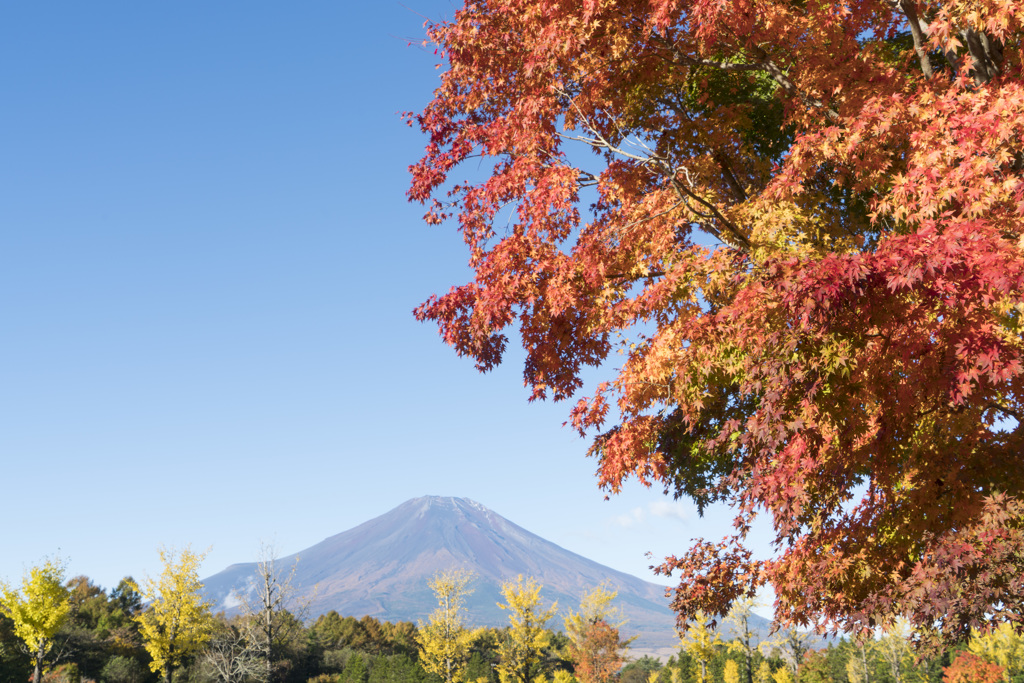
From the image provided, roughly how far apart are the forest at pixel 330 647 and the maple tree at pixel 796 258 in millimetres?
17480

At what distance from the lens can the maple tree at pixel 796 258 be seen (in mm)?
5129

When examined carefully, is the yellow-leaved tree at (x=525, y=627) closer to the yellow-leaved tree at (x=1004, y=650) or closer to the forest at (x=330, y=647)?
the forest at (x=330, y=647)

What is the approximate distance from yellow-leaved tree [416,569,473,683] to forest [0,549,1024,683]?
8 centimetres

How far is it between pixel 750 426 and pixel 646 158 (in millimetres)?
3003

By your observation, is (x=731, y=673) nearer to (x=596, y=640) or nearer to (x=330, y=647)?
(x=596, y=640)

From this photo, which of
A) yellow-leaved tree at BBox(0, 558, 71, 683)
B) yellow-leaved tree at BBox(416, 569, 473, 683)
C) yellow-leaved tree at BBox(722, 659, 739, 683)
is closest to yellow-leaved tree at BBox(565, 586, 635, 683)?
yellow-leaved tree at BBox(416, 569, 473, 683)

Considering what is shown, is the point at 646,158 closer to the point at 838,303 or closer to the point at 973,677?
the point at 838,303

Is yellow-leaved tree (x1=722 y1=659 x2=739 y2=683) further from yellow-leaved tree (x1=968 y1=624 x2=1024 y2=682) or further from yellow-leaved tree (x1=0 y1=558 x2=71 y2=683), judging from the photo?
yellow-leaved tree (x1=0 y1=558 x2=71 y2=683)

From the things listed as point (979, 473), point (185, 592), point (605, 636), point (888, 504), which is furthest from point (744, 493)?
point (605, 636)

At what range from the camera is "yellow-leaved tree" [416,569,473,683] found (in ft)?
117

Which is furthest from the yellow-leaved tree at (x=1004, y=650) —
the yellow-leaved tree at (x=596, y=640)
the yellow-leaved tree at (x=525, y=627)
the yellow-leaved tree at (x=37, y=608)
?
the yellow-leaved tree at (x=37, y=608)

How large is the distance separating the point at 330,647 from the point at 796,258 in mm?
50448

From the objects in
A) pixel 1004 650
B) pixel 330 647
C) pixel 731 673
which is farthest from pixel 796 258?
pixel 330 647

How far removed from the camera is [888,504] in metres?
6.78
